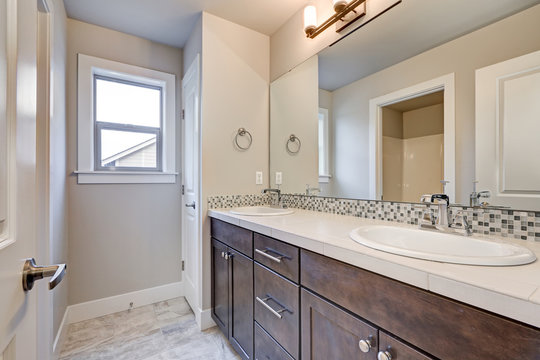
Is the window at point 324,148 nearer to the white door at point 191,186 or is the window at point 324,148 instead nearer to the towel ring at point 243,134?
the towel ring at point 243,134

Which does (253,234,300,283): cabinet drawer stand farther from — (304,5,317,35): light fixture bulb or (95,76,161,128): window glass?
(95,76,161,128): window glass

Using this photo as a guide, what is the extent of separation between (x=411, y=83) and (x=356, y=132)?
402mm

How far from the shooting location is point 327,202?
1.74 m

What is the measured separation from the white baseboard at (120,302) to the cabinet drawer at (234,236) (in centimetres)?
99

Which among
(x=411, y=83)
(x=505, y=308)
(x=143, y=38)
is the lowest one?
(x=505, y=308)

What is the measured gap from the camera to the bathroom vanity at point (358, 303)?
517 mm

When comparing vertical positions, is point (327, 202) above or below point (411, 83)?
below

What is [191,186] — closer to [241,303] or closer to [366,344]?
[241,303]

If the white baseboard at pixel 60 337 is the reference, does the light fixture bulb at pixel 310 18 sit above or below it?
above

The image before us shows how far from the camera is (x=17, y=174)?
510 mm

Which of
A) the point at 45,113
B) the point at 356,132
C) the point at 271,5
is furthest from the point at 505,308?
the point at 271,5

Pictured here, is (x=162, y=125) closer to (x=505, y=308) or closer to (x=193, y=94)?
(x=193, y=94)

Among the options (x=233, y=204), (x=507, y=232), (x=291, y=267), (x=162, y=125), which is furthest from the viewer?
(x=162, y=125)

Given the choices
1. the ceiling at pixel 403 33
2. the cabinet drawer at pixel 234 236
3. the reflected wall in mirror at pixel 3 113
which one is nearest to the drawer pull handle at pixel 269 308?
the cabinet drawer at pixel 234 236
